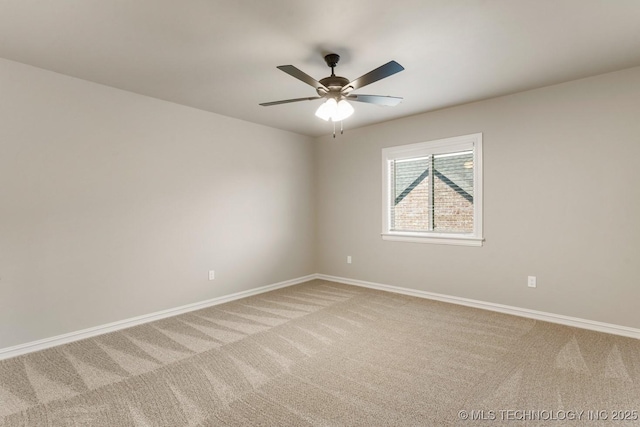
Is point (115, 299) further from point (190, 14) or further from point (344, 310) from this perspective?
Answer: point (190, 14)

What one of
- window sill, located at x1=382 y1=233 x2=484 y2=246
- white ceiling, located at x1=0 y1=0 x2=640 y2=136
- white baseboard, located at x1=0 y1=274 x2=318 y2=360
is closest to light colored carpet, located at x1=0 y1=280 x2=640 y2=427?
white baseboard, located at x1=0 y1=274 x2=318 y2=360

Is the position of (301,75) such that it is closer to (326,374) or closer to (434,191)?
(326,374)

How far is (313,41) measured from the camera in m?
2.44

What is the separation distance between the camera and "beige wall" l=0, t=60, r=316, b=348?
281cm

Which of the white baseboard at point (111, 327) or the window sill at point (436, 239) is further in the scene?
the window sill at point (436, 239)

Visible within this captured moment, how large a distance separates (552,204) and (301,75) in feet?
9.76

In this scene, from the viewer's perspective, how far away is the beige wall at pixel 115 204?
281 cm

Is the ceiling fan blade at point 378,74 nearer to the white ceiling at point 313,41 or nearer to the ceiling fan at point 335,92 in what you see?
the ceiling fan at point 335,92

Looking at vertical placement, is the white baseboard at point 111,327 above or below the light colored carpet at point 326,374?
above

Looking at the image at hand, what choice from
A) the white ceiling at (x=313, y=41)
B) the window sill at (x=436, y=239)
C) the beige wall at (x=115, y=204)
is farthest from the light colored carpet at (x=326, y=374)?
the white ceiling at (x=313, y=41)

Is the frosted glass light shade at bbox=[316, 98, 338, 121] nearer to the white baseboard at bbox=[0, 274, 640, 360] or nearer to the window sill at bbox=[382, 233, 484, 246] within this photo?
the window sill at bbox=[382, 233, 484, 246]

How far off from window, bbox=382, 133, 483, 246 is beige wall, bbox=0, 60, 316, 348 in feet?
6.18

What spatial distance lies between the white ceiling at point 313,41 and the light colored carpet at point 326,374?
2.50 m

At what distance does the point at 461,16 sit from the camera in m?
2.16
